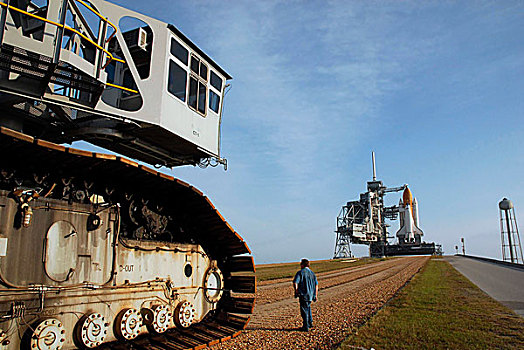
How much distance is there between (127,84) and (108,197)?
3728 mm

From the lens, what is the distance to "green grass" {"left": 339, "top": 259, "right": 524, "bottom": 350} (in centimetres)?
784

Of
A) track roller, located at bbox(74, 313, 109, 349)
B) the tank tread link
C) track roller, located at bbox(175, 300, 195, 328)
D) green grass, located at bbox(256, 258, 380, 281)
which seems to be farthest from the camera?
green grass, located at bbox(256, 258, 380, 281)

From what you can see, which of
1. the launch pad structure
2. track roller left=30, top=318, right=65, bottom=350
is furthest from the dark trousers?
the launch pad structure

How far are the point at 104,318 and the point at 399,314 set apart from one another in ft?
27.1

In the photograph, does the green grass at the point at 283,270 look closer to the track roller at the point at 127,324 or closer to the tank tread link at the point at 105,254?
the tank tread link at the point at 105,254

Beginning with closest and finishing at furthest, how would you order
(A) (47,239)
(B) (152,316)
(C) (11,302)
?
(C) (11,302), (A) (47,239), (B) (152,316)

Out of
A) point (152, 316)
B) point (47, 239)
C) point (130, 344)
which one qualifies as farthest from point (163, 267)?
point (47, 239)

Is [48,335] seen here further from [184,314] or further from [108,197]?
[184,314]

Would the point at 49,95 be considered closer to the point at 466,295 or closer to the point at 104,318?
the point at 104,318

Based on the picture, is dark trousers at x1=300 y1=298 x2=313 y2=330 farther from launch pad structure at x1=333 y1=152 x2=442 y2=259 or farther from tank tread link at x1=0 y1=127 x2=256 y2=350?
launch pad structure at x1=333 y1=152 x2=442 y2=259

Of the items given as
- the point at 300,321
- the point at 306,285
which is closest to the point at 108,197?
the point at 306,285

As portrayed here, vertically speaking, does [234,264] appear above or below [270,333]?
above

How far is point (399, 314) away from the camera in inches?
440

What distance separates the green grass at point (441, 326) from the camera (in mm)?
7844
